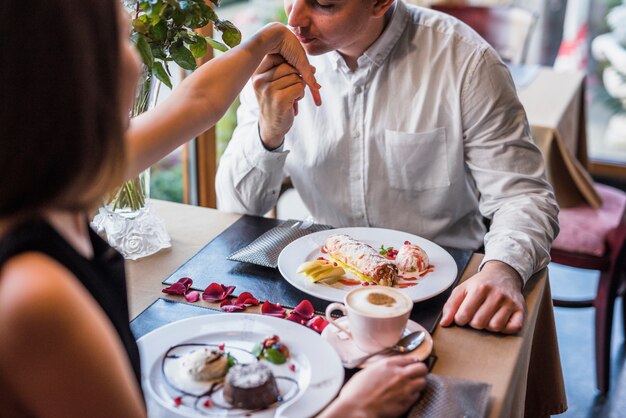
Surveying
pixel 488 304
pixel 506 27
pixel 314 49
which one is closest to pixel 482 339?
pixel 488 304

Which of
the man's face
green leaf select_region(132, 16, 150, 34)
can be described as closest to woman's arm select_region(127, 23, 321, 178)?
green leaf select_region(132, 16, 150, 34)

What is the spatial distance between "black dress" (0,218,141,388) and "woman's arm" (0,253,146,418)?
19 mm

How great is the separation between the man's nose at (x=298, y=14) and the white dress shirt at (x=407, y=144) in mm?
176

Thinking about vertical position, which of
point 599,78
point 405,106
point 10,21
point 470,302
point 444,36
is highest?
point 10,21

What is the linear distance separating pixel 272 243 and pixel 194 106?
1.14ft

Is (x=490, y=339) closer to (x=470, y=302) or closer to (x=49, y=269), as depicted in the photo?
(x=470, y=302)

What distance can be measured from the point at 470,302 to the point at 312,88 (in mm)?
637

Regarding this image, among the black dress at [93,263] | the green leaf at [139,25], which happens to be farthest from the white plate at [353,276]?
the green leaf at [139,25]

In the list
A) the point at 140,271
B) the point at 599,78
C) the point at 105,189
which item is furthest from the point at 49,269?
the point at 599,78

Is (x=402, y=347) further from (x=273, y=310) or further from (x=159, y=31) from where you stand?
(x=159, y=31)

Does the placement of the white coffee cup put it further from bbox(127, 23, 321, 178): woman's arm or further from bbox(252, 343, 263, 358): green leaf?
bbox(127, 23, 321, 178): woman's arm

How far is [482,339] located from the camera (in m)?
1.17

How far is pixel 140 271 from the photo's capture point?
4.64 ft

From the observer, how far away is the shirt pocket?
1761 mm
